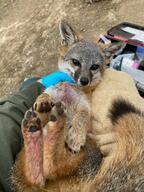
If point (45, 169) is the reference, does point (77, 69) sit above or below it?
below

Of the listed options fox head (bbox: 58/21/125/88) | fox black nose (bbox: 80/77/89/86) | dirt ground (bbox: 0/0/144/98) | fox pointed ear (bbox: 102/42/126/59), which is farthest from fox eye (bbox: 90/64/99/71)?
dirt ground (bbox: 0/0/144/98)

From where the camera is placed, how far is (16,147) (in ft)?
12.7

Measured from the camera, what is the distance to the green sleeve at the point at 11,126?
369cm


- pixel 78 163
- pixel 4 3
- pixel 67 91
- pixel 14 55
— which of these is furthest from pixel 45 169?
pixel 4 3

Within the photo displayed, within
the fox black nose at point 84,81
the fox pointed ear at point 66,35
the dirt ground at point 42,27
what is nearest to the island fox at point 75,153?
the fox black nose at point 84,81

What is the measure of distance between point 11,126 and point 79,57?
171cm

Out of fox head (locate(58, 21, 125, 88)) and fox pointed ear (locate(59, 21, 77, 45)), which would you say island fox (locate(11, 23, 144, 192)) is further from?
fox pointed ear (locate(59, 21, 77, 45))

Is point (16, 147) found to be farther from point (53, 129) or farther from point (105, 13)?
point (105, 13)

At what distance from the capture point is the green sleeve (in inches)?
145

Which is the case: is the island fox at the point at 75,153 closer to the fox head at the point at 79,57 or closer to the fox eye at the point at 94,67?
the fox head at the point at 79,57

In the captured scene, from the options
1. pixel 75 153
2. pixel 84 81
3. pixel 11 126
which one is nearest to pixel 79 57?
pixel 84 81

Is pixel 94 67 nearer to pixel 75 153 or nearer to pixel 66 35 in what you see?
pixel 66 35

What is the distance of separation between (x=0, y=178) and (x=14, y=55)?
388 cm

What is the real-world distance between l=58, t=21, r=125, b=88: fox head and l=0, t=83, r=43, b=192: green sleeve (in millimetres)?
767
